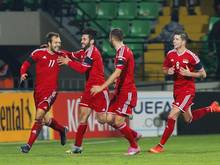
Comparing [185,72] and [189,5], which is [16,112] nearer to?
[185,72]

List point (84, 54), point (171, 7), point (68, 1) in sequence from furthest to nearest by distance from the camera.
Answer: point (171, 7) < point (68, 1) < point (84, 54)

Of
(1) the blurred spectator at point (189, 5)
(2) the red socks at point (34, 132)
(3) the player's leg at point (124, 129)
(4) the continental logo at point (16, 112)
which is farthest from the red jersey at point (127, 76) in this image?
(1) the blurred spectator at point (189, 5)

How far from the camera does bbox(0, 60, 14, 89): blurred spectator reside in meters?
25.1

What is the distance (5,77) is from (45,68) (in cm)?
871

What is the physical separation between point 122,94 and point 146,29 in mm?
14213

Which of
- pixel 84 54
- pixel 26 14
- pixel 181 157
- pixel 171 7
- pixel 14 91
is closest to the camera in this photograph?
pixel 181 157

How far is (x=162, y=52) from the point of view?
28.3 meters

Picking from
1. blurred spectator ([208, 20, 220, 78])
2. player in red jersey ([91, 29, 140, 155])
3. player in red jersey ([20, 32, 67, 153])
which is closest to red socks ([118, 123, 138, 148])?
player in red jersey ([91, 29, 140, 155])

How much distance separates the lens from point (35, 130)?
1670 centimetres

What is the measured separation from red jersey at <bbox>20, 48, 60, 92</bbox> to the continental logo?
4092mm

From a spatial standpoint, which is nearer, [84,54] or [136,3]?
[84,54]

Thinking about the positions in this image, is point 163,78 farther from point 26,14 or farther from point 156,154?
point 156,154

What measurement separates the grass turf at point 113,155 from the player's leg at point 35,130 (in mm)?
176

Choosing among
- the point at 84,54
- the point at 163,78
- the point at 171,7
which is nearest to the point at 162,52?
the point at 163,78
